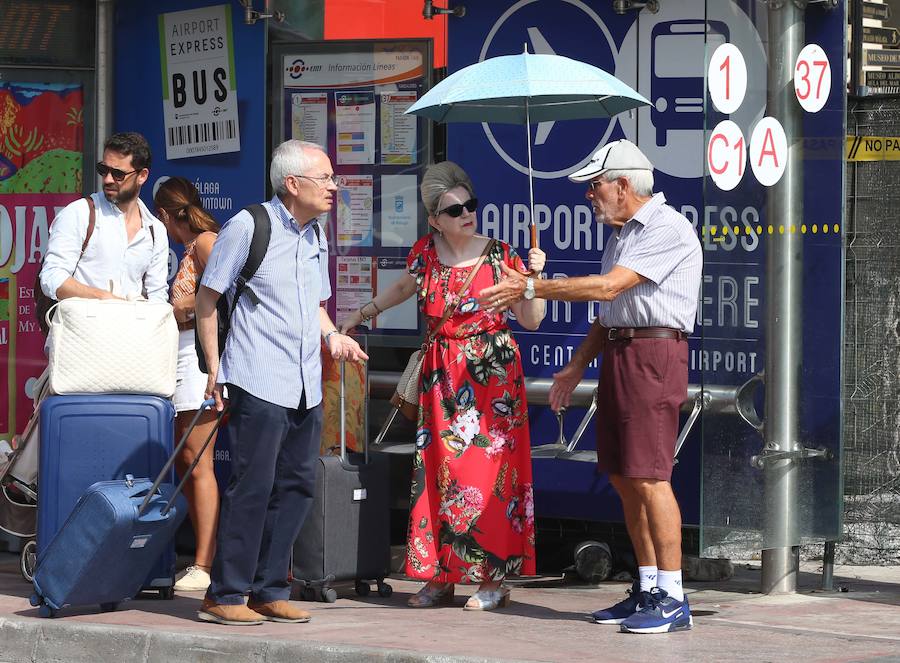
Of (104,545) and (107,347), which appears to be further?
(107,347)

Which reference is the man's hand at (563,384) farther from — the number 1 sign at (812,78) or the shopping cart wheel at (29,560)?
the shopping cart wheel at (29,560)

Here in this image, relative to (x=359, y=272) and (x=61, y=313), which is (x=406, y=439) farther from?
(x=61, y=313)

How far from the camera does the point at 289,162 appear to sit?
21.2 ft

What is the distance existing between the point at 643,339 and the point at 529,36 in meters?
2.20

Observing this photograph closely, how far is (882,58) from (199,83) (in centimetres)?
466

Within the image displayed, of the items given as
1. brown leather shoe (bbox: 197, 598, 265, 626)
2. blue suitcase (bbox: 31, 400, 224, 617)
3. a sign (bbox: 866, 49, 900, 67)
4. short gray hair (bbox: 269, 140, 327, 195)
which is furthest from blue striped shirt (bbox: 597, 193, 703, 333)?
a sign (bbox: 866, 49, 900, 67)

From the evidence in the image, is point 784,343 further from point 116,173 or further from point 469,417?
point 116,173

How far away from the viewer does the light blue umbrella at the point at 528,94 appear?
666 cm

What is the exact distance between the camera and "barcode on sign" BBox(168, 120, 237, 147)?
345 inches

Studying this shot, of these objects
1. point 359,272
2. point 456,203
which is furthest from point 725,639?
point 359,272

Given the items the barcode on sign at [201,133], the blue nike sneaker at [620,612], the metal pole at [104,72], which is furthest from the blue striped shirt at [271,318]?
the metal pole at [104,72]

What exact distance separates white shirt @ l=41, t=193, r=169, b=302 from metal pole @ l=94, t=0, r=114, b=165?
186 cm

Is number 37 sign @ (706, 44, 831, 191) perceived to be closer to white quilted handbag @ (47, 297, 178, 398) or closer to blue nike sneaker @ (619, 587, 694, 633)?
blue nike sneaker @ (619, 587, 694, 633)

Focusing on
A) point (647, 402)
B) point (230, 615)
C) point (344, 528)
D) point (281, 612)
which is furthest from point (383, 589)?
point (647, 402)
